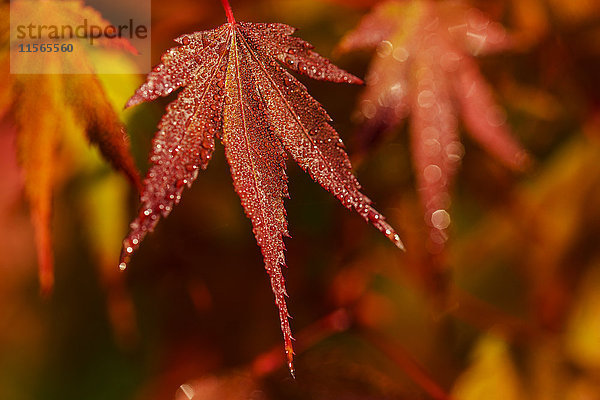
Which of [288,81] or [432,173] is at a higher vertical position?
[288,81]

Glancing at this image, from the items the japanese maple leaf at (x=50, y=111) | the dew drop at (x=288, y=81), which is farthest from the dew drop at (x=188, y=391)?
the dew drop at (x=288, y=81)

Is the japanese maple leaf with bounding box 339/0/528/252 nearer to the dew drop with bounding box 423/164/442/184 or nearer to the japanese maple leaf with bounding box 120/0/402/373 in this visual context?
the dew drop with bounding box 423/164/442/184

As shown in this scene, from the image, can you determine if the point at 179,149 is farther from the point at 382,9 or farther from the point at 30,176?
the point at 382,9

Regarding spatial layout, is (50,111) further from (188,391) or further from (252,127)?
(188,391)

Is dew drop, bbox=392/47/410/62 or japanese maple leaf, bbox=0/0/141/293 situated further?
dew drop, bbox=392/47/410/62

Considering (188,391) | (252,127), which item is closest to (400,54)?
(252,127)

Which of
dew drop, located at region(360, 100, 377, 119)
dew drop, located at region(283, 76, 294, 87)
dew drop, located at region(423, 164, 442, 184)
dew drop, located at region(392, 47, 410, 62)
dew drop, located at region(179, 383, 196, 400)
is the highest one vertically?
dew drop, located at region(283, 76, 294, 87)

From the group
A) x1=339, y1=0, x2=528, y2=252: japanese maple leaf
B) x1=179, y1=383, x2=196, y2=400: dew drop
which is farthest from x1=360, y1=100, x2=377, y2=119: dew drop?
x1=179, y1=383, x2=196, y2=400: dew drop
